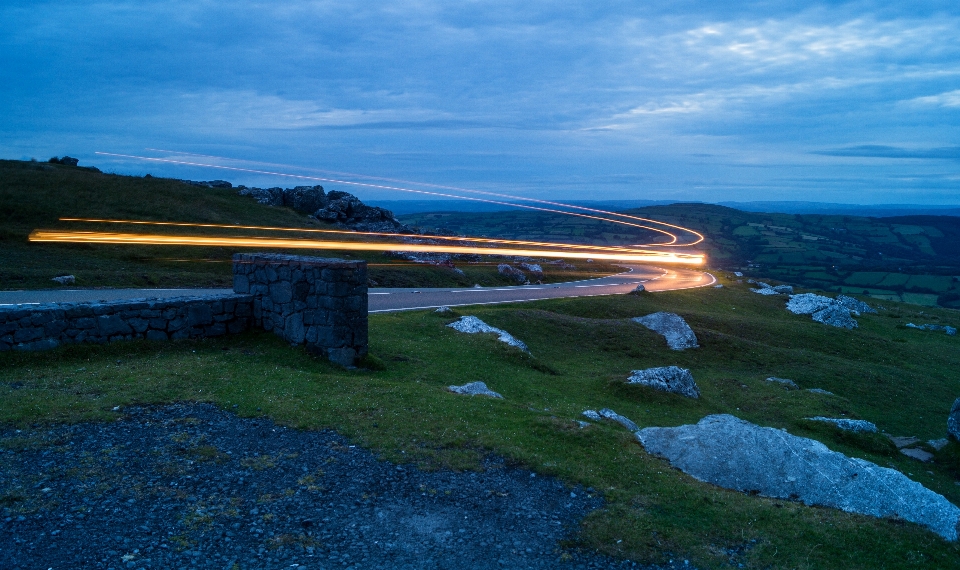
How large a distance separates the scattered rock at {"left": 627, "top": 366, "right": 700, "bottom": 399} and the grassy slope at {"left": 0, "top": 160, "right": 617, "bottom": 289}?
21.8 m

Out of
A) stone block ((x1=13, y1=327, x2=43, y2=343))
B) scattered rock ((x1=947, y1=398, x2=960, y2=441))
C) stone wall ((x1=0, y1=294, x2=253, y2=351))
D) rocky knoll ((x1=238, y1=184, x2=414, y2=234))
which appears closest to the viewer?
stone block ((x1=13, y1=327, x2=43, y2=343))

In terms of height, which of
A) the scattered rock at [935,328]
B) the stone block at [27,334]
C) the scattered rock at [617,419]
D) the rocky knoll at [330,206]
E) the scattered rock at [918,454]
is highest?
the rocky knoll at [330,206]

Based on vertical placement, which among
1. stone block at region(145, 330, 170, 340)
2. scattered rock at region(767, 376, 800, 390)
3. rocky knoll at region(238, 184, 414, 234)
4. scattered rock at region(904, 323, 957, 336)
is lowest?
scattered rock at region(904, 323, 957, 336)

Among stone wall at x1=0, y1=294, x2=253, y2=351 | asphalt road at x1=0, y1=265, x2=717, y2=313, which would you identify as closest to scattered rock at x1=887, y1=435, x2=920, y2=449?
asphalt road at x1=0, y1=265, x2=717, y2=313

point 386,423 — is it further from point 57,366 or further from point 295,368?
point 57,366

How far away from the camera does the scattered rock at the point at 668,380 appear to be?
20688 millimetres

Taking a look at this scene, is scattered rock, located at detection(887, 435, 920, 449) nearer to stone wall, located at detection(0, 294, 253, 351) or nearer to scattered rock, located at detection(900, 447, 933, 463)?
scattered rock, located at detection(900, 447, 933, 463)

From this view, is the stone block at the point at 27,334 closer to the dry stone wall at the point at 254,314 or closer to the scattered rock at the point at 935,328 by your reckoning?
the dry stone wall at the point at 254,314

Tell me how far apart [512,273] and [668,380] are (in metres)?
29.5

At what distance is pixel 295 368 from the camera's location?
53.5 feet

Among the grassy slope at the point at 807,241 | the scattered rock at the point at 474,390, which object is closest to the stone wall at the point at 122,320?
the scattered rock at the point at 474,390

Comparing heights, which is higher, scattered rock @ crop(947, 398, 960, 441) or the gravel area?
the gravel area

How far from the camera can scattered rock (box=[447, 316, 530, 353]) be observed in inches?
921

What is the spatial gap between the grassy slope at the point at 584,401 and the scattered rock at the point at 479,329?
1.93 feet
